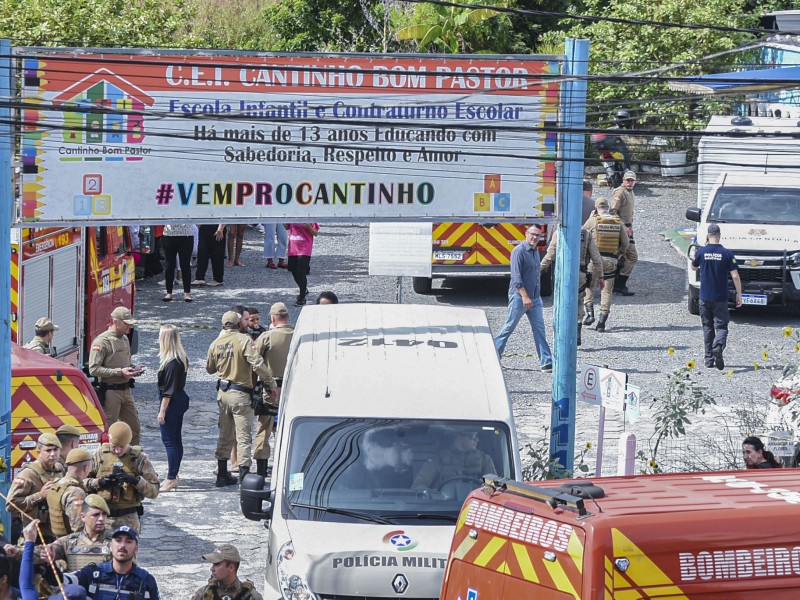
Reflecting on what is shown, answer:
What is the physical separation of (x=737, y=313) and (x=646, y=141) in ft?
40.4

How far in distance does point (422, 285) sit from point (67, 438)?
11962 mm

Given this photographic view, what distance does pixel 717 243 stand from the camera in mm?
17344

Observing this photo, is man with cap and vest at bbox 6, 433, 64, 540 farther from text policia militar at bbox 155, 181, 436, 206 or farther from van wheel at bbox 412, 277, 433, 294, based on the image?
van wheel at bbox 412, 277, 433, 294

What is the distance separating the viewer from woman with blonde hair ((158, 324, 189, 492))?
12602mm

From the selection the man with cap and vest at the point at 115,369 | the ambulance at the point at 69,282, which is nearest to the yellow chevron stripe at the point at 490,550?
the man with cap and vest at the point at 115,369

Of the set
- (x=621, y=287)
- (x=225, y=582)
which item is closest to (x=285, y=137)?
(x=225, y=582)

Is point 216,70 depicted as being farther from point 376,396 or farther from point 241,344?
point 376,396

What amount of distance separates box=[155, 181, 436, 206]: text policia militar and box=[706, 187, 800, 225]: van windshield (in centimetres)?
952

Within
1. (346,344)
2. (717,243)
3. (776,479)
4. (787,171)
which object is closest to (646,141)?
(787,171)

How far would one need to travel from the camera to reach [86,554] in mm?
8516

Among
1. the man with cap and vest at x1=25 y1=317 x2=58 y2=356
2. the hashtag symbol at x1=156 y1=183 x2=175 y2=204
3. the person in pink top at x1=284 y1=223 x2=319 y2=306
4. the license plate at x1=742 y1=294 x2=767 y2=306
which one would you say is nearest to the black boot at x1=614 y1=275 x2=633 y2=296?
the license plate at x1=742 y1=294 x2=767 y2=306

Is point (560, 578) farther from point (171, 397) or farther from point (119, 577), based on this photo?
point (171, 397)

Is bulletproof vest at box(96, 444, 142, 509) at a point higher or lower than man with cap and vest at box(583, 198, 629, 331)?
lower

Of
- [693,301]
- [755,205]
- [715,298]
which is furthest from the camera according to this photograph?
[755,205]
